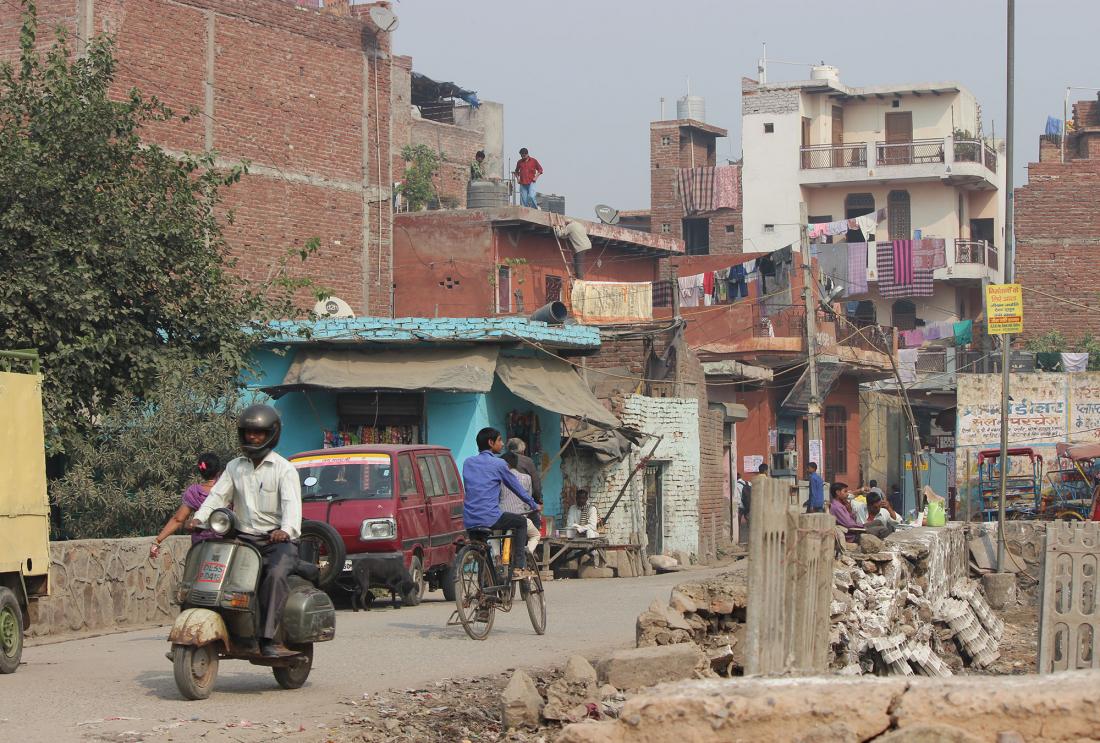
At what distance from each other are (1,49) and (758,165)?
41209 mm

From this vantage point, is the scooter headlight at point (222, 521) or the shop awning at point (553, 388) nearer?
the scooter headlight at point (222, 521)

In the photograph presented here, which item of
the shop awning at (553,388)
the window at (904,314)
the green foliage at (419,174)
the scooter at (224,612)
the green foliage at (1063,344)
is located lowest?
the scooter at (224,612)

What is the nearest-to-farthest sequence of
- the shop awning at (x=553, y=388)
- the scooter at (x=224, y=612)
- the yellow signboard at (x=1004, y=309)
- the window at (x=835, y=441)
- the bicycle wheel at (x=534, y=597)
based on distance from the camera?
the scooter at (x=224, y=612), the bicycle wheel at (x=534, y=597), the yellow signboard at (x=1004, y=309), the shop awning at (x=553, y=388), the window at (x=835, y=441)

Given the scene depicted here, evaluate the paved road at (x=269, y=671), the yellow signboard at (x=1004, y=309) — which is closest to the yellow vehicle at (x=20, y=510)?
the paved road at (x=269, y=671)

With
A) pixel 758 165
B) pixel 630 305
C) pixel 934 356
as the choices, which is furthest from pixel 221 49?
pixel 758 165

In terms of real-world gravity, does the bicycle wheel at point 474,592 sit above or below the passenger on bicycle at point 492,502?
below

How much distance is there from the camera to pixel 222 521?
369 inches

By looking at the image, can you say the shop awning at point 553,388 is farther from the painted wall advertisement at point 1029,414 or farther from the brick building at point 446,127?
the brick building at point 446,127

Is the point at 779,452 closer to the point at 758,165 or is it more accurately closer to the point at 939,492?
the point at 939,492

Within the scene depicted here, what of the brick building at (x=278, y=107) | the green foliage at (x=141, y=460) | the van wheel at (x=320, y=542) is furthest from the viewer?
the brick building at (x=278, y=107)

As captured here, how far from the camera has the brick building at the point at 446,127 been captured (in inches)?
2116

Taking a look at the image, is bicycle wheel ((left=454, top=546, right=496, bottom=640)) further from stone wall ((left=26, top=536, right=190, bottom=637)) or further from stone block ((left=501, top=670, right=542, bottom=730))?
stone wall ((left=26, top=536, right=190, bottom=637))

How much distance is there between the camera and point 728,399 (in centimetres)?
Result: 4066

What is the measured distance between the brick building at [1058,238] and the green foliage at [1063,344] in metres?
1.68
